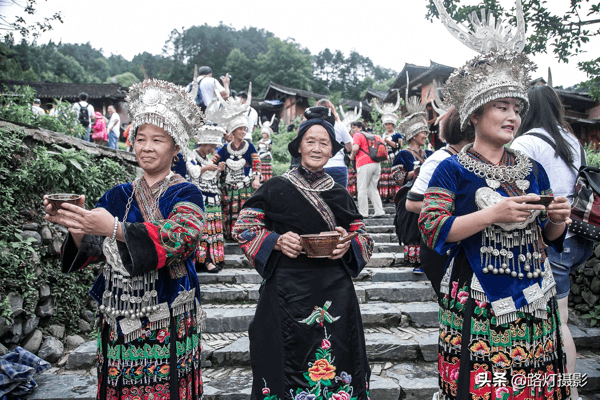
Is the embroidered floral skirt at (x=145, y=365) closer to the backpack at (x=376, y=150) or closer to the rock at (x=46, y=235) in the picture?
the rock at (x=46, y=235)

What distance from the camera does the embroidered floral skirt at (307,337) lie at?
245cm

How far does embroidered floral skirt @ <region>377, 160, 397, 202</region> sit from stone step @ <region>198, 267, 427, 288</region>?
4.90 m

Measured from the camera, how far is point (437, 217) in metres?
2.18

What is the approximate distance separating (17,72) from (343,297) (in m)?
7.54

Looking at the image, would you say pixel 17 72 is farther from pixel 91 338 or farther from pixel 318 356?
pixel 318 356

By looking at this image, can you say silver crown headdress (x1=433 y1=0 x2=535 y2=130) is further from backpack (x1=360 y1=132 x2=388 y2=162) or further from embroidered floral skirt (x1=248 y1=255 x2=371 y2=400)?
backpack (x1=360 y1=132 x2=388 y2=162)

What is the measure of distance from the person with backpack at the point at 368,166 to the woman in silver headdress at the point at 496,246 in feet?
20.4

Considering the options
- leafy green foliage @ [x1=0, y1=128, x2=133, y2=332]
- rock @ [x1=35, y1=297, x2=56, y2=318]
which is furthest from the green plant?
rock @ [x1=35, y1=297, x2=56, y2=318]

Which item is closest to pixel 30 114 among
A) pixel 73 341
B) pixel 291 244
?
pixel 73 341

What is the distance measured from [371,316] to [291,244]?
9.13 feet

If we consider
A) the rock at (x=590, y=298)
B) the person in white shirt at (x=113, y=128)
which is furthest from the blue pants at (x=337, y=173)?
the person in white shirt at (x=113, y=128)

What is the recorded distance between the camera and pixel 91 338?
4598 millimetres

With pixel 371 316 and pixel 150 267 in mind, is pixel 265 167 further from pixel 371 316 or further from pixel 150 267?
pixel 150 267

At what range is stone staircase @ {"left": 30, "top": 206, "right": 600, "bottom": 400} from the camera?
3637 millimetres
